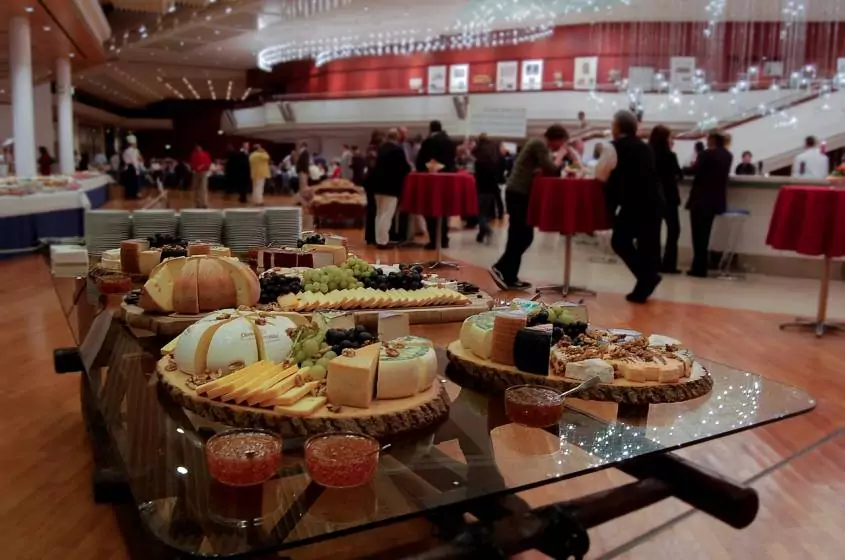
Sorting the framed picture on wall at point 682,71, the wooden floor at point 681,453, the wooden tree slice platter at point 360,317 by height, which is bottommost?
the wooden floor at point 681,453

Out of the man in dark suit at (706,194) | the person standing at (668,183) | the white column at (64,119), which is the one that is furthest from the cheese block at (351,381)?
the white column at (64,119)

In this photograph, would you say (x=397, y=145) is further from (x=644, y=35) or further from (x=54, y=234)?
(x=644, y=35)

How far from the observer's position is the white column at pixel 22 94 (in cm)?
1105

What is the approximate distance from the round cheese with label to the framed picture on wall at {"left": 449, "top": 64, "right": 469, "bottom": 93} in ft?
74.7

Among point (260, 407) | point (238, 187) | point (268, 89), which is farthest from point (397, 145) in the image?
point (268, 89)

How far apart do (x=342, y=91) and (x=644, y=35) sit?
1115cm

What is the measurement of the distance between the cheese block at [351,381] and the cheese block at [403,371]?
3cm

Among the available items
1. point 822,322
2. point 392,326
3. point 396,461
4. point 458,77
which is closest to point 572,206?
point 822,322

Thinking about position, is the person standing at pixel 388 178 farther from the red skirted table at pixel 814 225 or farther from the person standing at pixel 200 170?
the person standing at pixel 200 170

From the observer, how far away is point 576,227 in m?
6.09

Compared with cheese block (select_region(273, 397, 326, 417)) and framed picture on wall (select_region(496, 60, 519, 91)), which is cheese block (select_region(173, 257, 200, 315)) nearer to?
cheese block (select_region(273, 397, 326, 417))

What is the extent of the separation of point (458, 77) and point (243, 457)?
23705 mm

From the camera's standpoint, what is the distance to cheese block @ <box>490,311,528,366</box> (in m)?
1.77

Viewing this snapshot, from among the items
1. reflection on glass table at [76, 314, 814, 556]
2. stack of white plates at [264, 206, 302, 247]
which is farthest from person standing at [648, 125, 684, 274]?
reflection on glass table at [76, 314, 814, 556]
